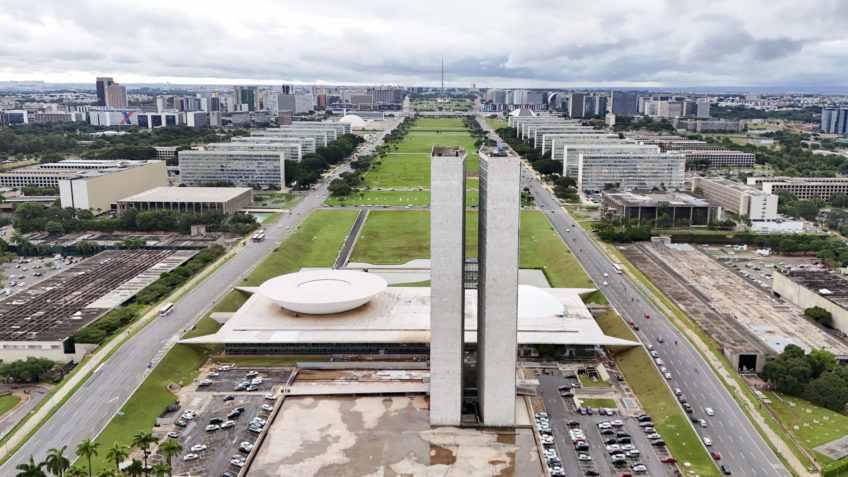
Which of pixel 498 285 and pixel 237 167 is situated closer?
pixel 498 285

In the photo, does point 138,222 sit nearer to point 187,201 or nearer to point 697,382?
point 187,201

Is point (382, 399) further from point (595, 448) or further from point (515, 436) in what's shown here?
point (595, 448)

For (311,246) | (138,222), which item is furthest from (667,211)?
(138,222)

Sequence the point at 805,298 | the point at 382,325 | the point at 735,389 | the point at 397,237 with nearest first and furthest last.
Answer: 1. the point at 735,389
2. the point at 382,325
3. the point at 805,298
4. the point at 397,237

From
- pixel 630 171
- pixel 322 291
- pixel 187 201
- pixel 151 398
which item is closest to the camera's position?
pixel 151 398

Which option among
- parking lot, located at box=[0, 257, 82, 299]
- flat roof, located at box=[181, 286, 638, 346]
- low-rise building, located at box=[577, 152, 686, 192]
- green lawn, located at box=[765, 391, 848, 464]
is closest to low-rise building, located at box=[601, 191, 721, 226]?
low-rise building, located at box=[577, 152, 686, 192]

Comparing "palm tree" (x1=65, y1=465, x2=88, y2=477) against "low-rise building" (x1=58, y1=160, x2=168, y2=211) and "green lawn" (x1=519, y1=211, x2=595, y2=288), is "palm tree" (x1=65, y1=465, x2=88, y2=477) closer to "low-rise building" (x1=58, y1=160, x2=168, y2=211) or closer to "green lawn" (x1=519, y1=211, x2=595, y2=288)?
"green lawn" (x1=519, y1=211, x2=595, y2=288)
